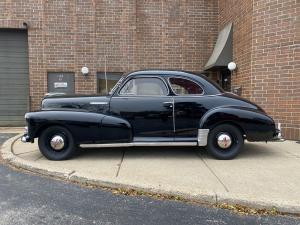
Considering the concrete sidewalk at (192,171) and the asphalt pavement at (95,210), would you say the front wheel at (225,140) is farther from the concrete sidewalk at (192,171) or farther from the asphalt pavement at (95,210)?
the asphalt pavement at (95,210)

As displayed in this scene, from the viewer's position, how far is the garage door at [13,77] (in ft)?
38.9

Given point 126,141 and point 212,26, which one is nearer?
point 126,141

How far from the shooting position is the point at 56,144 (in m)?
6.45

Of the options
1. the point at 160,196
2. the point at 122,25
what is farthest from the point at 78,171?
the point at 122,25

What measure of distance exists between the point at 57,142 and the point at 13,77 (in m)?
6.56

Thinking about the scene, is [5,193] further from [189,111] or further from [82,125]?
[189,111]

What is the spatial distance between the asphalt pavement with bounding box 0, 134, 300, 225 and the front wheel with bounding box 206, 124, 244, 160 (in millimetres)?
2296

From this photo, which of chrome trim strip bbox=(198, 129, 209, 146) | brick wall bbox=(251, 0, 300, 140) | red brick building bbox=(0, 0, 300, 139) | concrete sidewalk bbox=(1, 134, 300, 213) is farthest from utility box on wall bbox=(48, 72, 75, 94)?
chrome trim strip bbox=(198, 129, 209, 146)

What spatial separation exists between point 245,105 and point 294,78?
2373 mm

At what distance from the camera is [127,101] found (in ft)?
21.5

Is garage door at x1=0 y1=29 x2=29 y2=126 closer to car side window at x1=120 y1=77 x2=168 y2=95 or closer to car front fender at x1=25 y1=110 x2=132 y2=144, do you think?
car front fender at x1=25 y1=110 x2=132 y2=144

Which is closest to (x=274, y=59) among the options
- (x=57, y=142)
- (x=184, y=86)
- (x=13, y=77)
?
(x=184, y=86)

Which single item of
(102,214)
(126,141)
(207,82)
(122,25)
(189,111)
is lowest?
(102,214)

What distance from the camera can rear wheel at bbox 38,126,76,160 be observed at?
21.2 feet
